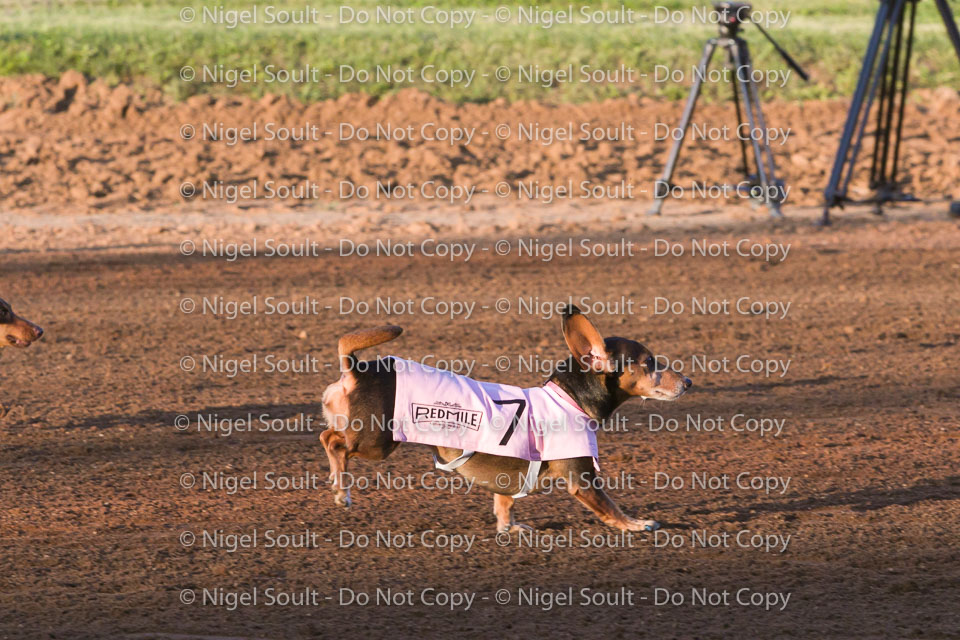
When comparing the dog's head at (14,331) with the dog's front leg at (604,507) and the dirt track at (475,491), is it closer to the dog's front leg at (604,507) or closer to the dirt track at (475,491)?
the dirt track at (475,491)

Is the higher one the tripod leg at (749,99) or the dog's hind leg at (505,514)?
the tripod leg at (749,99)

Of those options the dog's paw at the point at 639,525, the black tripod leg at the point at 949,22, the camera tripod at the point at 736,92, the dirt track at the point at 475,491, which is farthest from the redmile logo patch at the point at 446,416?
the black tripod leg at the point at 949,22

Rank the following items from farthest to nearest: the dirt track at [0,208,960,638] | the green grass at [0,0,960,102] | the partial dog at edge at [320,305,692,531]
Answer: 1. the green grass at [0,0,960,102]
2. the partial dog at edge at [320,305,692,531]
3. the dirt track at [0,208,960,638]

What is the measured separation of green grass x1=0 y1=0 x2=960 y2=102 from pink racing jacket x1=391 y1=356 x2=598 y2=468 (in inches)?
547

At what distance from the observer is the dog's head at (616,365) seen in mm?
5691

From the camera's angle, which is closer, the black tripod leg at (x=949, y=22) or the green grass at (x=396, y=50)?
the black tripod leg at (x=949, y=22)

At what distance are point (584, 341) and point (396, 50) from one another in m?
16.6

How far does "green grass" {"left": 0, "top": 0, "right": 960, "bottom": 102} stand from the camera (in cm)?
1945

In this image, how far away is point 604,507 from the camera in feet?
19.2

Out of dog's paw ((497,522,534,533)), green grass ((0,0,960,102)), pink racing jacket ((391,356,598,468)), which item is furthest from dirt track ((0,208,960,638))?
green grass ((0,0,960,102))

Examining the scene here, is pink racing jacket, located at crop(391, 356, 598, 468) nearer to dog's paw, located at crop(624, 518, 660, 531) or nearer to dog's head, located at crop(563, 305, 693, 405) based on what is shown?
dog's head, located at crop(563, 305, 693, 405)

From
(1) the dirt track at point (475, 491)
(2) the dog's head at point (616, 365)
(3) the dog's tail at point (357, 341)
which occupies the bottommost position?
(1) the dirt track at point (475, 491)

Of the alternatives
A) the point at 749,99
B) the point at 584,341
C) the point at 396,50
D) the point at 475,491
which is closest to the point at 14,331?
the point at 475,491

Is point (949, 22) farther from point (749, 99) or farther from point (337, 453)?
point (337, 453)
